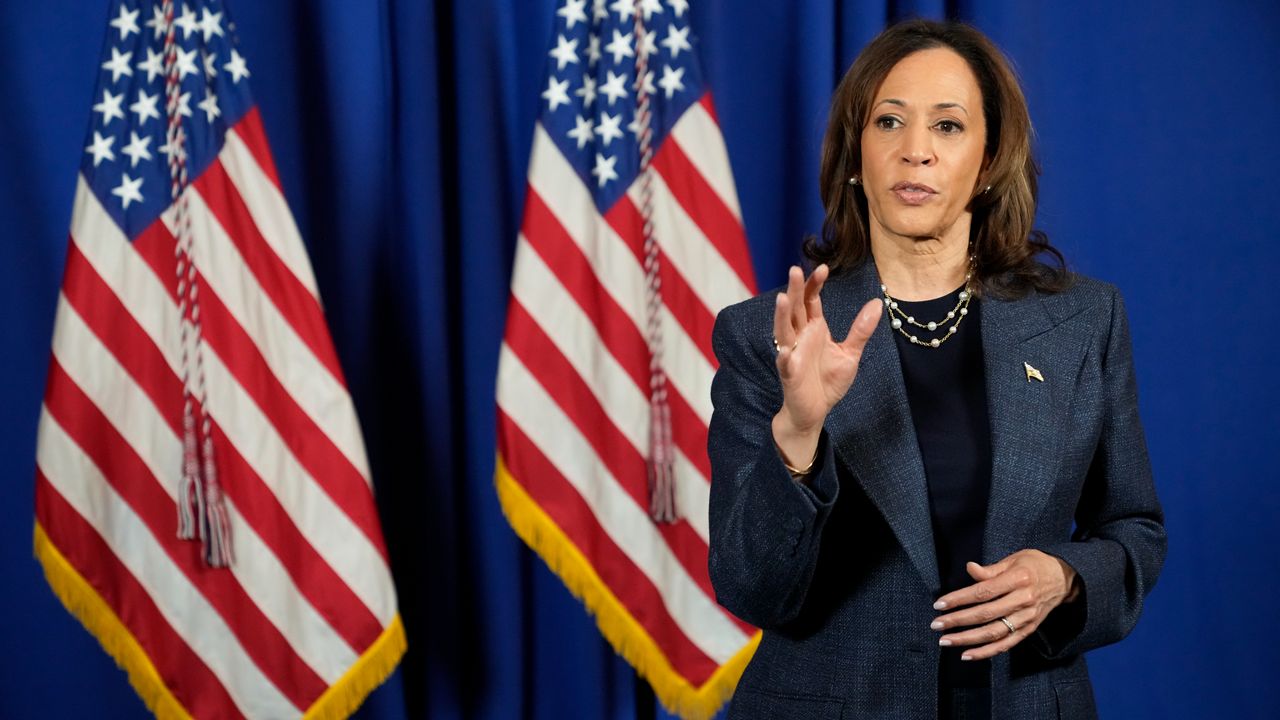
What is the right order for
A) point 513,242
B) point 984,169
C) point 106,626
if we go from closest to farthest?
1. point 984,169
2. point 106,626
3. point 513,242

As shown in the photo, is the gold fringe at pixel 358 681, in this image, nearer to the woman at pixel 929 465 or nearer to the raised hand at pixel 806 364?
the woman at pixel 929 465

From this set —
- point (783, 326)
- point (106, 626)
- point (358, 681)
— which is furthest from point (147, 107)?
point (783, 326)

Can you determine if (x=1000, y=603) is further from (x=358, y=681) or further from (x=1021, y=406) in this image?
(x=358, y=681)

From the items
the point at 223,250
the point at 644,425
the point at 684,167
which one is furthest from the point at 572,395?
the point at 223,250

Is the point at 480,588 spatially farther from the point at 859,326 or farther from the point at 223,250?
the point at 859,326

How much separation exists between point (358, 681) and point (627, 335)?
2.96ft

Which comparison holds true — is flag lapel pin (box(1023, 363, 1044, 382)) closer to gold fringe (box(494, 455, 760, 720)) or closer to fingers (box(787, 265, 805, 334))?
fingers (box(787, 265, 805, 334))

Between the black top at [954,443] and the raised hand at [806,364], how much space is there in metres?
0.22

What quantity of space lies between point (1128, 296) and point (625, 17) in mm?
1502

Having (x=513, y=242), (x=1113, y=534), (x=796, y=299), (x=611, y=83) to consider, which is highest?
(x=796, y=299)

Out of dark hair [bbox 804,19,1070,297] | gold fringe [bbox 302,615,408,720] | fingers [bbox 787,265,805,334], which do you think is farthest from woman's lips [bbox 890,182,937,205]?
gold fringe [bbox 302,615,408,720]

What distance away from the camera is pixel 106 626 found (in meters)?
2.44

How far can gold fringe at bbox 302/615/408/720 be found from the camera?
250cm

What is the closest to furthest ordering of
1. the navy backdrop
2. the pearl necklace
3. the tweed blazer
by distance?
the tweed blazer < the pearl necklace < the navy backdrop
